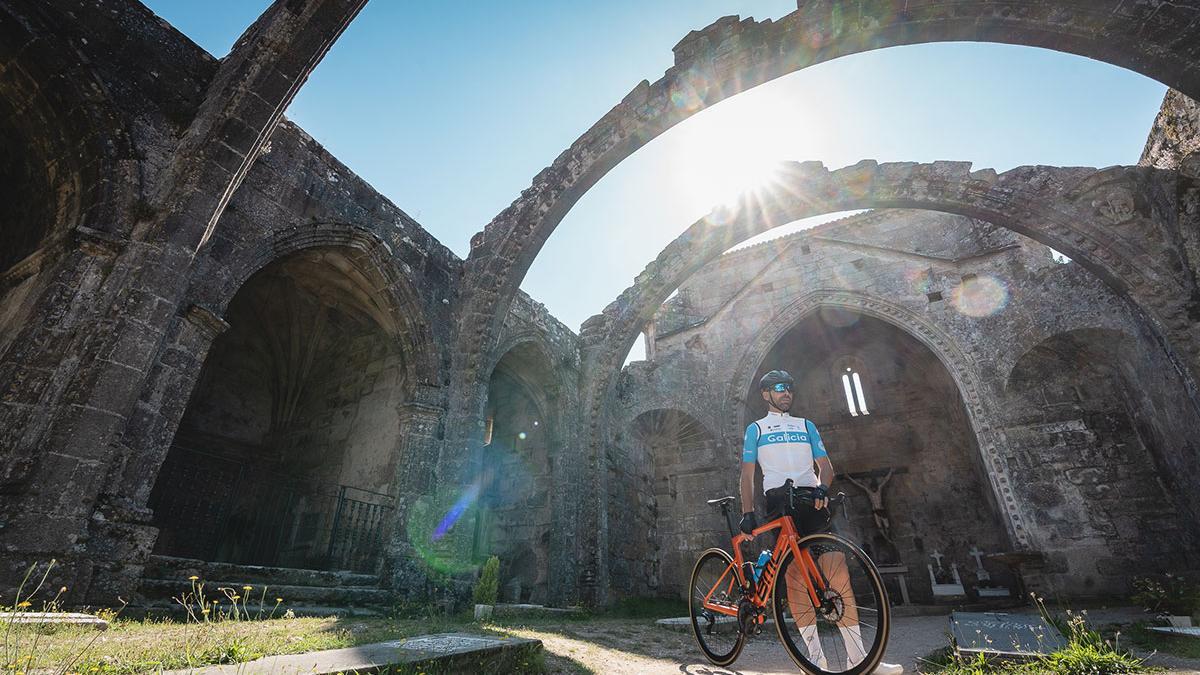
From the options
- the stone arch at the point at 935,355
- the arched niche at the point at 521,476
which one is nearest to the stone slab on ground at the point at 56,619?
the arched niche at the point at 521,476

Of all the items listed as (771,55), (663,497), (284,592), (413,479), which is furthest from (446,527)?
(771,55)

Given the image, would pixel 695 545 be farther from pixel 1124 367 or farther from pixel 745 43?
pixel 745 43

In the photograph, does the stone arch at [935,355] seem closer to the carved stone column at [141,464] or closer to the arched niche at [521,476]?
the arched niche at [521,476]

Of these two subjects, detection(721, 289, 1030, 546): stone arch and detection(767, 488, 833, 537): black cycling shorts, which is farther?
detection(721, 289, 1030, 546): stone arch

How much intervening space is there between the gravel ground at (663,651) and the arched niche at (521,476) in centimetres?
397

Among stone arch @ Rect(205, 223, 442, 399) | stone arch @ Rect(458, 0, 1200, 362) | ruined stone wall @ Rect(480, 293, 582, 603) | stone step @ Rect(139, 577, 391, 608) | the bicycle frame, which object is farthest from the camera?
ruined stone wall @ Rect(480, 293, 582, 603)

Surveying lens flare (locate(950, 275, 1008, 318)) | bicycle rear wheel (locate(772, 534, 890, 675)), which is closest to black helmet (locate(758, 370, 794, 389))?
bicycle rear wheel (locate(772, 534, 890, 675))

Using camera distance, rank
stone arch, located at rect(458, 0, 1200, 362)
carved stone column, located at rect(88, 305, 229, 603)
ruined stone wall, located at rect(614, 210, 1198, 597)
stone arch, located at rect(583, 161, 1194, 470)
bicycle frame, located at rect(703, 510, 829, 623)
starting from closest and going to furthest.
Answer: bicycle frame, located at rect(703, 510, 829, 623) < carved stone column, located at rect(88, 305, 229, 603) < stone arch, located at rect(458, 0, 1200, 362) < stone arch, located at rect(583, 161, 1194, 470) < ruined stone wall, located at rect(614, 210, 1198, 597)

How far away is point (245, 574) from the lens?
5.20 metres

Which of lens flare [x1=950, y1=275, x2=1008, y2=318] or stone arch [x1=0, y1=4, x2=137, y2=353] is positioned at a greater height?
lens flare [x1=950, y1=275, x2=1008, y2=318]

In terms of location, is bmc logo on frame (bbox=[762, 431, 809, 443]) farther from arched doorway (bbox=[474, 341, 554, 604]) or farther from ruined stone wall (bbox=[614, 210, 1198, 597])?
ruined stone wall (bbox=[614, 210, 1198, 597])

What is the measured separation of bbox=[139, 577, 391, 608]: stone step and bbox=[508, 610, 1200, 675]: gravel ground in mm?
2091

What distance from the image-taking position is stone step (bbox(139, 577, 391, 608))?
439 centimetres

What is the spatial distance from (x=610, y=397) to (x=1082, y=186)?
27.3 feet
